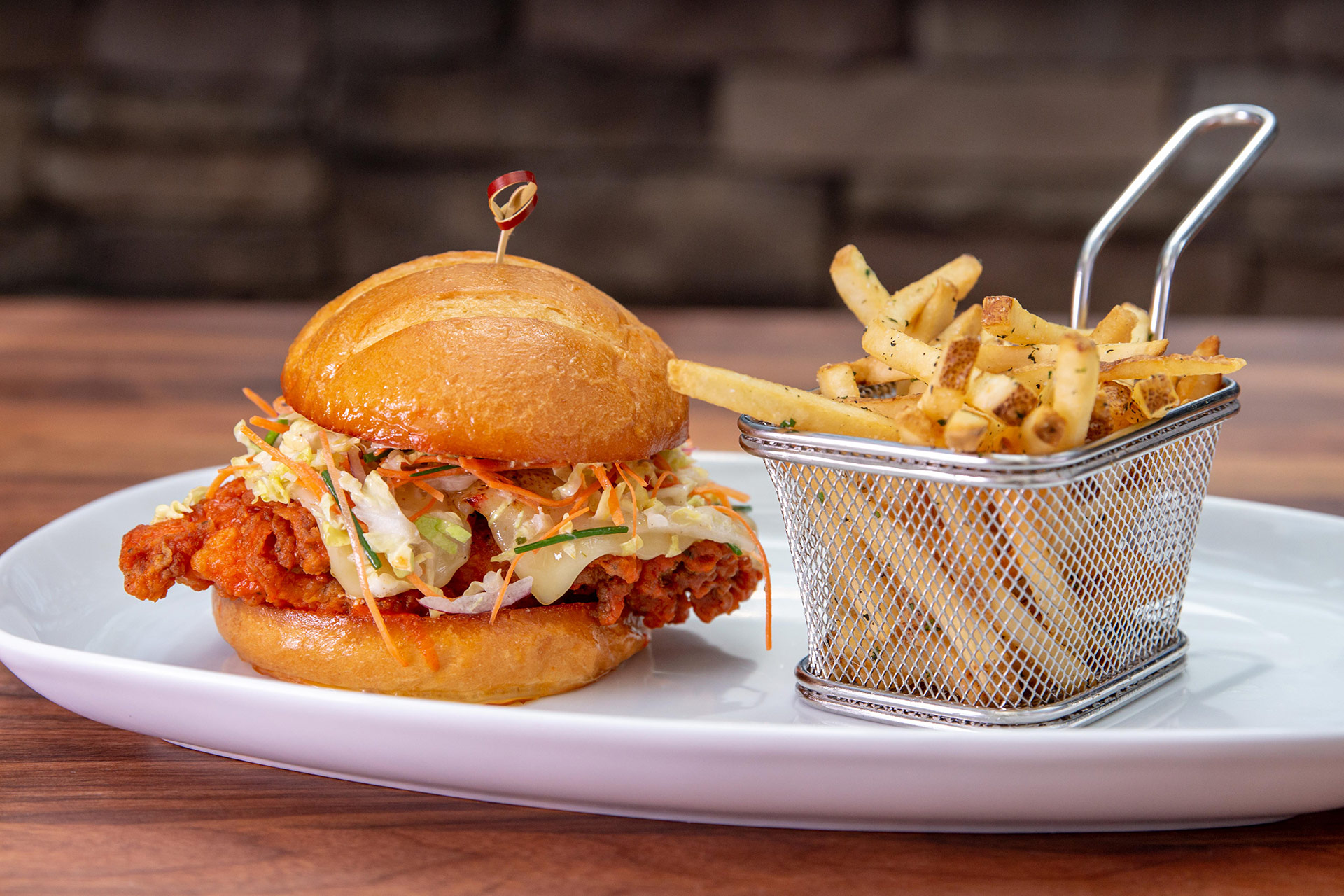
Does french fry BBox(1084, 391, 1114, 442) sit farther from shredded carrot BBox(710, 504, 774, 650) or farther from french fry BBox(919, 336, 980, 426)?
shredded carrot BBox(710, 504, 774, 650)

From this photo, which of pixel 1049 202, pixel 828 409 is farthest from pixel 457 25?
pixel 828 409

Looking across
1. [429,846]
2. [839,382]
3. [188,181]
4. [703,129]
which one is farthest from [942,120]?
[429,846]

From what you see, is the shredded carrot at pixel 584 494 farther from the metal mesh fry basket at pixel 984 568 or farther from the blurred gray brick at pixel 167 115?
the blurred gray brick at pixel 167 115

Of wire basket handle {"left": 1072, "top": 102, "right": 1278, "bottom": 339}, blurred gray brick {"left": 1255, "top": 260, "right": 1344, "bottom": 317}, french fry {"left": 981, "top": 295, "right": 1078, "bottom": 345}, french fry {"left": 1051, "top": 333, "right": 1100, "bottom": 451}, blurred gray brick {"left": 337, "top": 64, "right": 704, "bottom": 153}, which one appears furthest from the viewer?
blurred gray brick {"left": 1255, "top": 260, "right": 1344, "bottom": 317}

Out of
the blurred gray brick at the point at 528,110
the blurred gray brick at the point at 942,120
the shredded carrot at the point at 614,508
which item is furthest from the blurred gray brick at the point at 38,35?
the shredded carrot at the point at 614,508

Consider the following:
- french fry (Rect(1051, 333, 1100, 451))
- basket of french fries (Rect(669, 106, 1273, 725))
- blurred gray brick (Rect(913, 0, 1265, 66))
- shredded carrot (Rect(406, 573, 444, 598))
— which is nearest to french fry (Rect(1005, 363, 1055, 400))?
basket of french fries (Rect(669, 106, 1273, 725))

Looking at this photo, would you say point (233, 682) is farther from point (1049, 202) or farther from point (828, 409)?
point (1049, 202)
